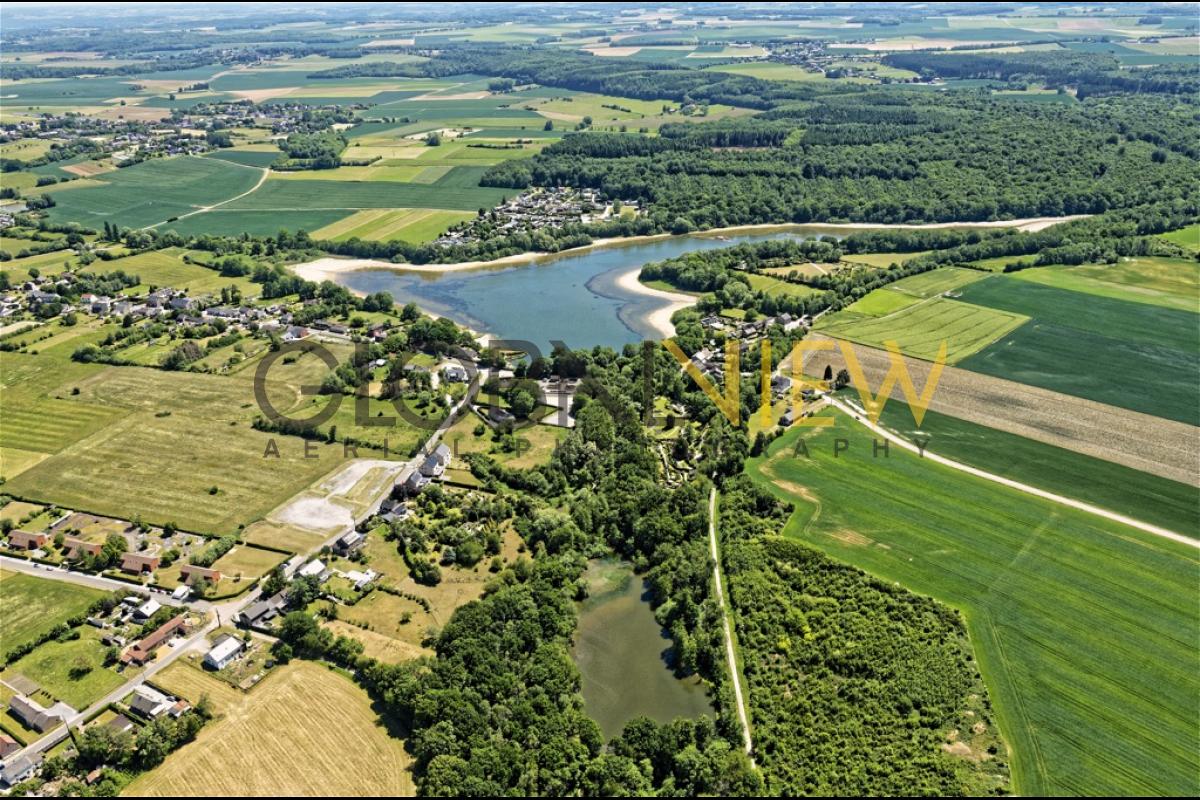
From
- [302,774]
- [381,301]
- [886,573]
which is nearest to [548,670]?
[302,774]

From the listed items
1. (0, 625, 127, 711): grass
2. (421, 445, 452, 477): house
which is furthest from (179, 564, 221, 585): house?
(421, 445, 452, 477): house

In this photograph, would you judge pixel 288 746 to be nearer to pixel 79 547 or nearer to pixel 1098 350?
pixel 79 547

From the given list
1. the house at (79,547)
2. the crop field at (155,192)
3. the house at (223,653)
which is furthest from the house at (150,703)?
the crop field at (155,192)

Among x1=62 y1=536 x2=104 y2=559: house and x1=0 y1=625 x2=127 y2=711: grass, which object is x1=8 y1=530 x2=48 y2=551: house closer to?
x1=62 y1=536 x2=104 y2=559: house

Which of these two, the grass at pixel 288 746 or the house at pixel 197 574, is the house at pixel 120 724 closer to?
the grass at pixel 288 746

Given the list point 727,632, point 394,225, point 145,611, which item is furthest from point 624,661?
point 394,225

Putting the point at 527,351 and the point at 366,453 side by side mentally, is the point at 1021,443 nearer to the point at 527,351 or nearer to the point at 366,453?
the point at 527,351
